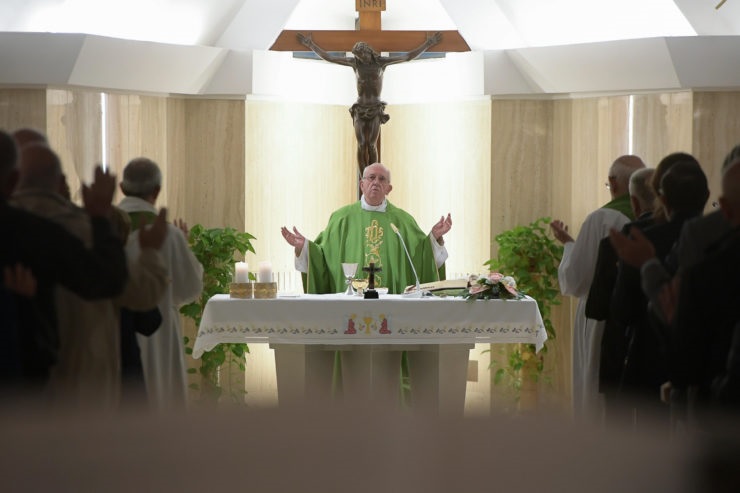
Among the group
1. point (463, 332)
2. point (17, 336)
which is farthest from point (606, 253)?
point (463, 332)

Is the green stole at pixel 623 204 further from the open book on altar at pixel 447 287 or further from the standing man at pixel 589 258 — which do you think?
the open book on altar at pixel 447 287

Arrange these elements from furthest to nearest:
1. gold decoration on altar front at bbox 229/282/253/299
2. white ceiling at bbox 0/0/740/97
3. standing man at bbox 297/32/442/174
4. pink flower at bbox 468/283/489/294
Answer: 1. standing man at bbox 297/32/442/174
2. white ceiling at bbox 0/0/740/97
3. pink flower at bbox 468/283/489/294
4. gold decoration on altar front at bbox 229/282/253/299

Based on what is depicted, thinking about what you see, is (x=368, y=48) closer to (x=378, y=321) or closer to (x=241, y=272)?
(x=378, y=321)

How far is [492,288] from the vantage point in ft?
22.4

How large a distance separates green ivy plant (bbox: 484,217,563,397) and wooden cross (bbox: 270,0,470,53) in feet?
5.26

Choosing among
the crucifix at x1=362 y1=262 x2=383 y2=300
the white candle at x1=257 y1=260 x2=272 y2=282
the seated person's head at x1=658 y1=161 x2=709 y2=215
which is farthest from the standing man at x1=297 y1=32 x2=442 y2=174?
the seated person's head at x1=658 y1=161 x2=709 y2=215

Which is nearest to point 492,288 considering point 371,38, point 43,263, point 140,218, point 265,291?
Result: point 265,291

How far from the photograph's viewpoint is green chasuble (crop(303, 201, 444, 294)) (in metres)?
8.07

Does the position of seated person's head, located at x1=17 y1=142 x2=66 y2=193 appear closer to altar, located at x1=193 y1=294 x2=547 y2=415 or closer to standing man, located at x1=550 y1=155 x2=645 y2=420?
standing man, located at x1=550 y1=155 x2=645 y2=420

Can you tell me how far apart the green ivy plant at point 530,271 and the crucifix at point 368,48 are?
1.30 m

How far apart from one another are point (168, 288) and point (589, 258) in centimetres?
245

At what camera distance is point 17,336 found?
275 centimetres

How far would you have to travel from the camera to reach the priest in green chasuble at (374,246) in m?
7.93

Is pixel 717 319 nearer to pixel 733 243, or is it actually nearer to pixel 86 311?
pixel 733 243
